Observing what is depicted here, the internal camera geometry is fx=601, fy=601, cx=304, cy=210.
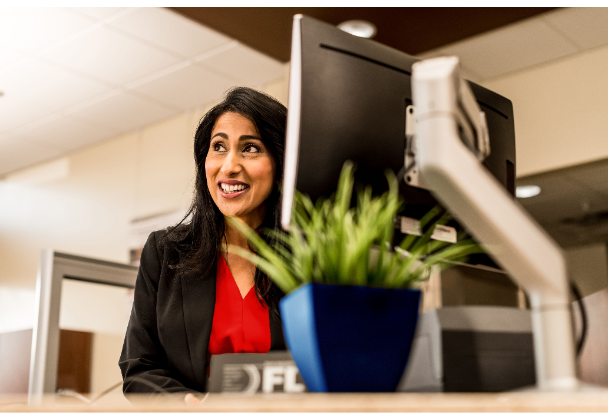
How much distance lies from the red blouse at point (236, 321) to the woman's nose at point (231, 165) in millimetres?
205

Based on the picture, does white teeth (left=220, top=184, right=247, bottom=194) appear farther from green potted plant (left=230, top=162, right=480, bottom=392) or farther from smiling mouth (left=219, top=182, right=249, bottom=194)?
green potted plant (left=230, top=162, right=480, bottom=392)

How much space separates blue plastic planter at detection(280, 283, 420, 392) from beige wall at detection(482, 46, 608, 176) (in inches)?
117

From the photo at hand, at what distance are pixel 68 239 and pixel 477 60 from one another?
3452mm

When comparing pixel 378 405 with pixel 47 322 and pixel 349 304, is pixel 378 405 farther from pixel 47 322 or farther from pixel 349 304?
pixel 47 322

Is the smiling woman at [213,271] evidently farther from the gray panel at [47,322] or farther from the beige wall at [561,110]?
the beige wall at [561,110]

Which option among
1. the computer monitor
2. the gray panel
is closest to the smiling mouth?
the computer monitor

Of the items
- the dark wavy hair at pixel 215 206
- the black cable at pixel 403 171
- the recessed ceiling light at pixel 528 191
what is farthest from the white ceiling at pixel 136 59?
the black cable at pixel 403 171

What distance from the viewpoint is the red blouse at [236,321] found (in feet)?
3.83

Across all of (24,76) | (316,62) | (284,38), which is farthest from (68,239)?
(316,62)

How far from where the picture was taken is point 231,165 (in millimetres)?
1249

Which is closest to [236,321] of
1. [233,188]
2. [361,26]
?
[233,188]

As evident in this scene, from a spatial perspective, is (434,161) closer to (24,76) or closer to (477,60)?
(477,60)

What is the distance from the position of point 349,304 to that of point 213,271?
632 mm

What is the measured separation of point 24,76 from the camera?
3701 millimetres
